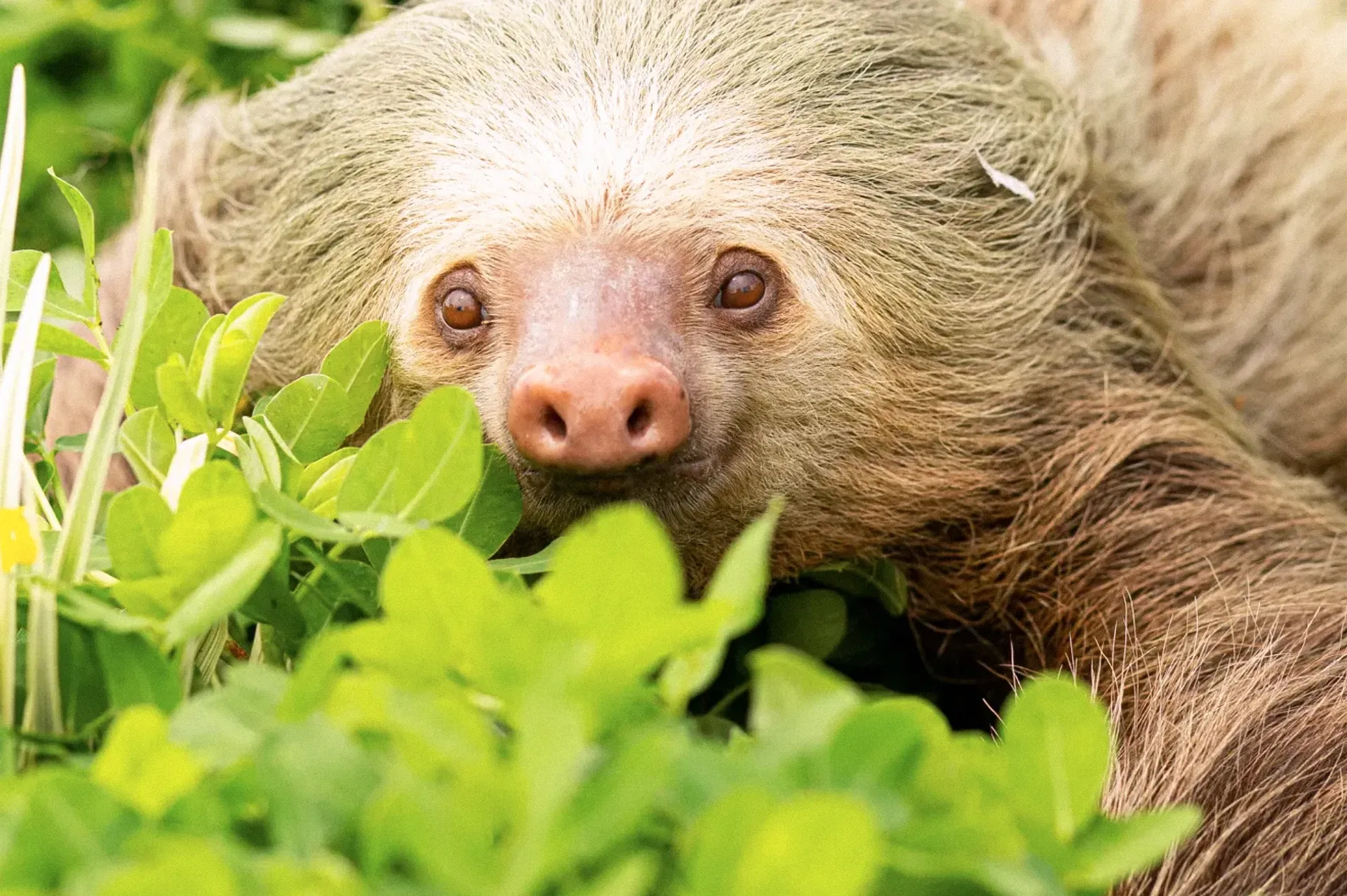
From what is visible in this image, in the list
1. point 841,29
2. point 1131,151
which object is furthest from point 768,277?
point 1131,151

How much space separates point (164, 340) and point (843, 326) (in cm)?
125

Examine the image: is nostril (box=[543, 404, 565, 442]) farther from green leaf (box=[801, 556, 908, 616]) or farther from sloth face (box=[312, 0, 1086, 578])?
green leaf (box=[801, 556, 908, 616])

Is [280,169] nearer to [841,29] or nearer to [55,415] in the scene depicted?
[55,415]

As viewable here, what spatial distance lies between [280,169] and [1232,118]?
2520 millimetres

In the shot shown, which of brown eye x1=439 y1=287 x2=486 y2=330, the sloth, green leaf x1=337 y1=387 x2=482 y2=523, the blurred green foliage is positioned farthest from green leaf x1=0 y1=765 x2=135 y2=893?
the blurred green foliage

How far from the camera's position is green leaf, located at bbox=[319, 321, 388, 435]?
7.78ft

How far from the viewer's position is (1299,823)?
2.43m

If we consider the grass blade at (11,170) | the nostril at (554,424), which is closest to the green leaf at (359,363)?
the nostril at (554,424)

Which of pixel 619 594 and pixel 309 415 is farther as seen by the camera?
pixel 309 415

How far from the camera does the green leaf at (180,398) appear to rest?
210cm

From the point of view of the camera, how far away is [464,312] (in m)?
2.81

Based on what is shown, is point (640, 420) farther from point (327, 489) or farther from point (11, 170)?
point (11, 170)

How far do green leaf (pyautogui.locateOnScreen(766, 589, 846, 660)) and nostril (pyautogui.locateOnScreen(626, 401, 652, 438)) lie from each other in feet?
2.02

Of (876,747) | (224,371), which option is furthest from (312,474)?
(876,747)
